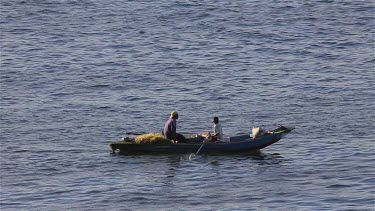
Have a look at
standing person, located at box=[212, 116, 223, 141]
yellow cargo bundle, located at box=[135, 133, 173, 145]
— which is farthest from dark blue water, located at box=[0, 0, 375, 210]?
standing person, located at box=[212, 116, 223, 141]

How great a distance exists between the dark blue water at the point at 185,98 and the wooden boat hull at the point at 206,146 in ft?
1.17

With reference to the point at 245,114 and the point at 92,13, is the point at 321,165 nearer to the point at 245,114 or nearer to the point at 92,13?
the point at 245,114

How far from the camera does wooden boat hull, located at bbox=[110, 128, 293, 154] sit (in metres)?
39.9

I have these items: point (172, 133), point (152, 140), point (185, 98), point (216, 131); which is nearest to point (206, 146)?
point (216, 131)

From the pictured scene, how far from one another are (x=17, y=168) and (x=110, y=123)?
7.54 meters

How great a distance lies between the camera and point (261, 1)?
70.7m

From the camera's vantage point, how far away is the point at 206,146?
40.0 metres

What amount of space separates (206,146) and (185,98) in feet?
31.5

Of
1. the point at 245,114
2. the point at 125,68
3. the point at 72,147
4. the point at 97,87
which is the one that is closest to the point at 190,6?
the point at 125,68

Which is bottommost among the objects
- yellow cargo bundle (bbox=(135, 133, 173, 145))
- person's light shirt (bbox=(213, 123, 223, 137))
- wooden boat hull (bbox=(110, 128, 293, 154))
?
wooden boat hull (bbox=(110, 128, 293, 154))

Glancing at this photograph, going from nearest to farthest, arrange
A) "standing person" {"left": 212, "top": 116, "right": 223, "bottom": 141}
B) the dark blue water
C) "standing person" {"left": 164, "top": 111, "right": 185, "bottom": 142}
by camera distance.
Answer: the dark blue water < "standing person" {"left": 212, "top": 116, "right": 223, "bottom": 141} < "standing person" {"left": 164, "top": 111, "right": 185, "bottom": 142}

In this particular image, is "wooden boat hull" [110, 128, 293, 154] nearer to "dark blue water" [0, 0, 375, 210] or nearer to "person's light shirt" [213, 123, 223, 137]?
"dark blue water" [0, 0, 375, 210]

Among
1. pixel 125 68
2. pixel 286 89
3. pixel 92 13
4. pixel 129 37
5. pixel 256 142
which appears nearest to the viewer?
pixel 256 142

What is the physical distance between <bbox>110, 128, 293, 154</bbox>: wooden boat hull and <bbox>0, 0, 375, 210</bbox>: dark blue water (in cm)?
36
